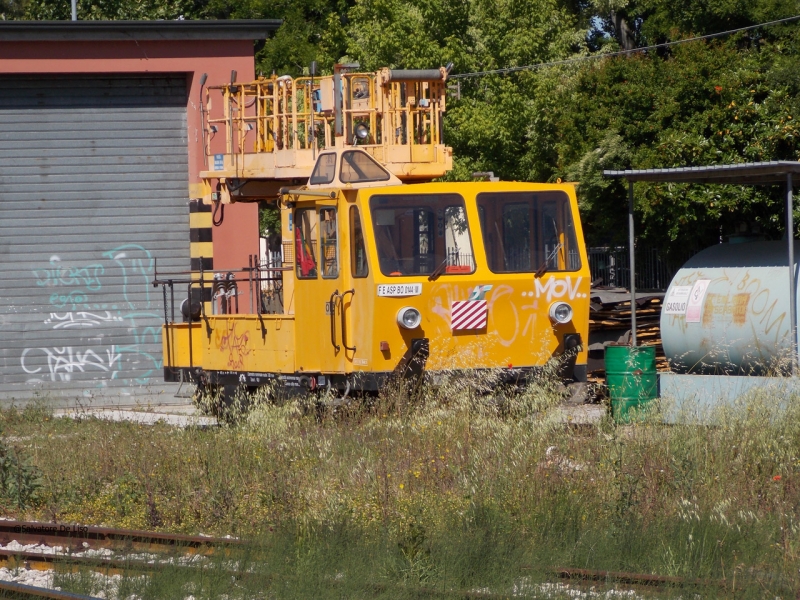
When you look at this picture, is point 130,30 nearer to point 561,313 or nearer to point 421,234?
point 421,234

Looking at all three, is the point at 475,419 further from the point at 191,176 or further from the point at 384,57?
the point at 384,57

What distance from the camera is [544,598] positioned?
6008 millimetres

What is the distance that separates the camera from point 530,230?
11.9 m

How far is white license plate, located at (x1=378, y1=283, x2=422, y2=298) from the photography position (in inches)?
440

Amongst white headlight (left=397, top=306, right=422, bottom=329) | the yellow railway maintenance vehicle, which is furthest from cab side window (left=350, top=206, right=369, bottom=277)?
white headlight (left=397, top=306, right=422, bottom=329)

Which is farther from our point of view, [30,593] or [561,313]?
[561,313]

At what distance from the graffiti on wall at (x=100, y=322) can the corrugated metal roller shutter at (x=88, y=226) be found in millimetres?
18

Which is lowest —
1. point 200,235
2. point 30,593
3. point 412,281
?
point 30,593

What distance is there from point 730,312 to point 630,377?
5.28 ft

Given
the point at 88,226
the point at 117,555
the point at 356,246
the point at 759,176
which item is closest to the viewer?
the point at 117,555

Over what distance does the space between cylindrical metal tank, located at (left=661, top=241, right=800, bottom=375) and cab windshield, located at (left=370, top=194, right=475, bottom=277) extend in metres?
3.55

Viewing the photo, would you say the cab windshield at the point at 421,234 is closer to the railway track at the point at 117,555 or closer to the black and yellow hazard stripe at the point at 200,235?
the railway track at the point at 117,555

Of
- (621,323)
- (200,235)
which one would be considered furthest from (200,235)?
(621,323)

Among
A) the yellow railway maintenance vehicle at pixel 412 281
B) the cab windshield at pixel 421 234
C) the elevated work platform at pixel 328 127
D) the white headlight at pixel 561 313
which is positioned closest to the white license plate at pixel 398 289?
the yellow railway maintenance vehicle at pixel 412 281
